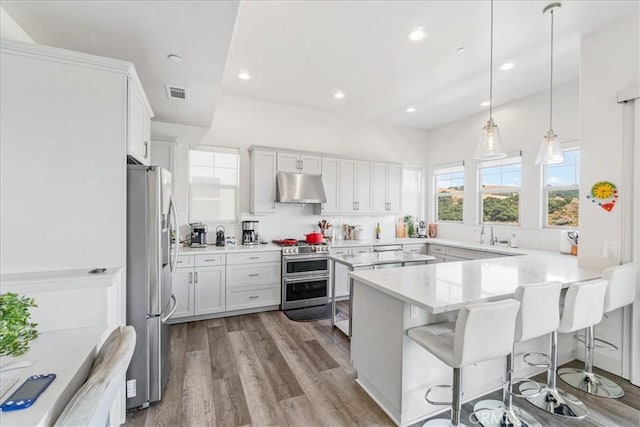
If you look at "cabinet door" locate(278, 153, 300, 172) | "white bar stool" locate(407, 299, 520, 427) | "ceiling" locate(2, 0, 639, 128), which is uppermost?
"ceiling" locate(2, 0, 639, 128)

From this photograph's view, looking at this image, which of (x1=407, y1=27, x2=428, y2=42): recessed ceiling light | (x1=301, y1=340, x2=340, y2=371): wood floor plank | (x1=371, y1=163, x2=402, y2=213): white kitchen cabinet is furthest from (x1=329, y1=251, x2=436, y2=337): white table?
(x1=407, y1=27, x2=428, y2=42): recessed ceiling light

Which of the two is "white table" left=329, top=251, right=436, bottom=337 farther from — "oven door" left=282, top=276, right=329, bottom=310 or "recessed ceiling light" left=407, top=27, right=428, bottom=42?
"recessed ceiling light" left=407, top=27, right=428, bottom=42

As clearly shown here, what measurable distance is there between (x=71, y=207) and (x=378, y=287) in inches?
81.7

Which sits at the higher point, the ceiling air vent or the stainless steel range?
the ceiling air vent

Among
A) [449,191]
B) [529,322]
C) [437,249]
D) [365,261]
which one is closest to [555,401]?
[529,322]

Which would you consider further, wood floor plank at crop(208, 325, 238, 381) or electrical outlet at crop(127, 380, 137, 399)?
wood floor plank at crop(208, 325, 238, 381)

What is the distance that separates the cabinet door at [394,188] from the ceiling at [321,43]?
4.38ft

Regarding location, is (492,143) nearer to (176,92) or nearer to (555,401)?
(555,401)

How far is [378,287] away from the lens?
196 centimetres

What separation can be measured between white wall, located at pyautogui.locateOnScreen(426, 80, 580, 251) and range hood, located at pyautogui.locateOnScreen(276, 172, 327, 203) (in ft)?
8.92

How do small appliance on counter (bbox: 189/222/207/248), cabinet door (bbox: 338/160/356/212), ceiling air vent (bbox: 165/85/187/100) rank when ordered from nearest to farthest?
1. ceiling air vent (bbox: 165/85/187/100)
2. small appliance on counter (bbox: 189/222/207/248)
3. cabinet door (bbox: 338/160/356/212)

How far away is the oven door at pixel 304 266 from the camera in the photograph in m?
3.95

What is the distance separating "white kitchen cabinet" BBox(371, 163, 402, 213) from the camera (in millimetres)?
5121

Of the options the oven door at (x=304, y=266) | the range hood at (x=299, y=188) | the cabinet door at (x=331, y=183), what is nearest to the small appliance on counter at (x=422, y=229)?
the cabinet door at (x=331, y=183)
